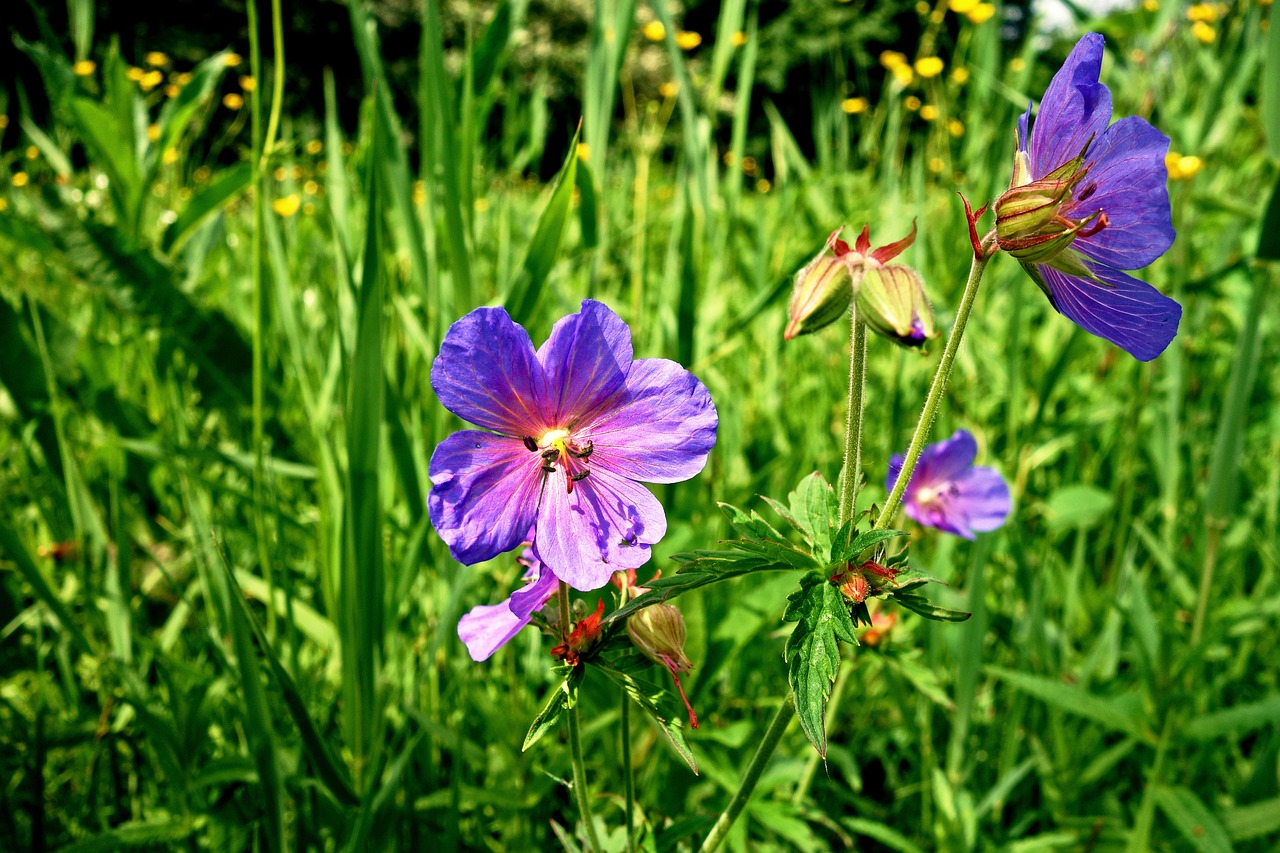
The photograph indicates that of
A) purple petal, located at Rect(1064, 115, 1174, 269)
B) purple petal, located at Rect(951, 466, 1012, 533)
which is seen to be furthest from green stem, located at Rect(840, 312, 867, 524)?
purple petal, located at Rect(951, 466, 1012, 533)

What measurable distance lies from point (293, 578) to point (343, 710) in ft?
2.00

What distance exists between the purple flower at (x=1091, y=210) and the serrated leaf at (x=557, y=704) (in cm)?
51

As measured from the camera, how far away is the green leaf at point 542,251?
1277 millimetres

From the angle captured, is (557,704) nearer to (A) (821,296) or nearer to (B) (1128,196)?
(A) (821,296)

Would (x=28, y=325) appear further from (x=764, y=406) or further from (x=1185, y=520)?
(x=1185, y=520)

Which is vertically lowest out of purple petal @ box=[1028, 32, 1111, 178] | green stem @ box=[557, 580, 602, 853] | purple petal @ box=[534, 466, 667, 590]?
green stem @ box=[557, 580, 602, 853]

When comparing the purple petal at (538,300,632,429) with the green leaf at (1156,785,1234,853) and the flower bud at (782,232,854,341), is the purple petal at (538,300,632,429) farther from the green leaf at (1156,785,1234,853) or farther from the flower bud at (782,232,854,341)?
the green leaf at (1156,785,1234,853)

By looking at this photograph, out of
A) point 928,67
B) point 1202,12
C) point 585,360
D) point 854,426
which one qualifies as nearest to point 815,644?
point 854,426

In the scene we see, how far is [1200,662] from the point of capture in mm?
1448

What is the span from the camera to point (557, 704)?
0.74 m

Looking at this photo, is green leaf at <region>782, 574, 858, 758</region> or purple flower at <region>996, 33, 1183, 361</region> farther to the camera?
purple flower at <region>996, 33, 1183, 361</region>

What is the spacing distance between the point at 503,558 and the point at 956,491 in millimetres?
780

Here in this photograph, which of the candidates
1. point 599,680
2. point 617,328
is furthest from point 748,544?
point 599,680

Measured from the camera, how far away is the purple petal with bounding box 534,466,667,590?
72cm
